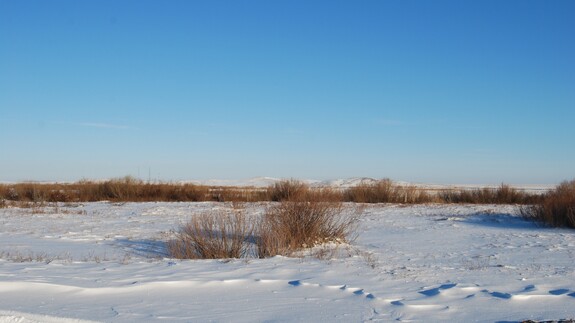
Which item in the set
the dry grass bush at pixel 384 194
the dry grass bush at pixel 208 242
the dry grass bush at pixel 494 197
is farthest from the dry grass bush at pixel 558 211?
the dry grass bush at pixel 494 197

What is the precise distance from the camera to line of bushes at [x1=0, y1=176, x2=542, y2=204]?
2791cm

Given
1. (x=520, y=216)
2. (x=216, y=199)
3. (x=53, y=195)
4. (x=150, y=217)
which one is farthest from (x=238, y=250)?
(x=53, y=195)

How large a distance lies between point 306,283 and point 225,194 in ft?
77.3

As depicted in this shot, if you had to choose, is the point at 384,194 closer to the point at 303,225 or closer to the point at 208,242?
the point at 303,225

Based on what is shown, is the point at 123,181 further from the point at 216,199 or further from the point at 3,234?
the point at 3,234

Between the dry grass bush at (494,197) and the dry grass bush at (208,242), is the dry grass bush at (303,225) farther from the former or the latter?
the dry grass bush at (494,197)

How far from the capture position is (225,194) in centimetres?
3030

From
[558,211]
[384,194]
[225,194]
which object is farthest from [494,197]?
[225,194]

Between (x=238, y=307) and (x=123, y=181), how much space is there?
28.3m

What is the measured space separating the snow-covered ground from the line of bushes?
14496 mm

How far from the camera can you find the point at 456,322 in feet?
17.8

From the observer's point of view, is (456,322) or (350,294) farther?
(350,294)

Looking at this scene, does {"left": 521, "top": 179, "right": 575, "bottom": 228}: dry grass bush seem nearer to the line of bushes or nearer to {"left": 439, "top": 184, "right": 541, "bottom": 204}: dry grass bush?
the line of bushes

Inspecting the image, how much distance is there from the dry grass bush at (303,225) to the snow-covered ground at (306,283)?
0.56 m
